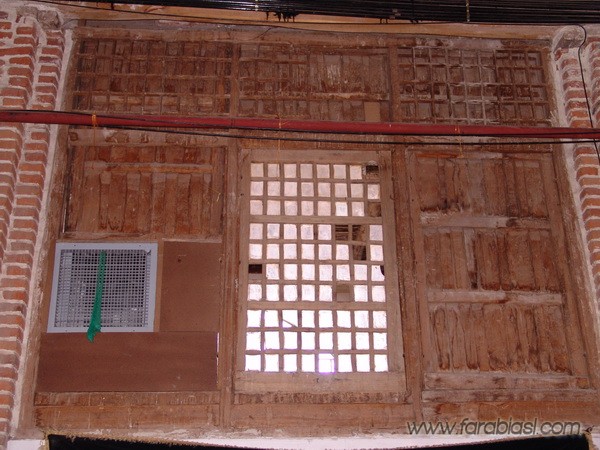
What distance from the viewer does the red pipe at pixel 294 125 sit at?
4.90m

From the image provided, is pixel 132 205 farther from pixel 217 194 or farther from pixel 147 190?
pixel 217 194

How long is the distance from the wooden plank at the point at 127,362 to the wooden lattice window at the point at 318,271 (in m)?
0.29

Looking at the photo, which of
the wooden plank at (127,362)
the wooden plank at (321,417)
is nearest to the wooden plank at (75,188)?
the wooden plank at (127,362)

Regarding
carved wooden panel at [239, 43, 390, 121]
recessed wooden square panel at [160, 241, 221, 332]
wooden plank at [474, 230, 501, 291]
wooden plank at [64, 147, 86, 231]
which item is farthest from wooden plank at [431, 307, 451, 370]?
wooden plank at [64, 147, 86, 231]

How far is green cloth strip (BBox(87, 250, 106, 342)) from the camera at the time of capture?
15.3ft

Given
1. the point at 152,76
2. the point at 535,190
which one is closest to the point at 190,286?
the point at 152,76

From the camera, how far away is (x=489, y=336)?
483 centimetres

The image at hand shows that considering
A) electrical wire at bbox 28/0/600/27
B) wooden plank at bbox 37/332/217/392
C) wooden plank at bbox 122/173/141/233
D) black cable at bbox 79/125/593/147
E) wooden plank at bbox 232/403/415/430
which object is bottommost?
wooden plank at bbox 232/403/415/430

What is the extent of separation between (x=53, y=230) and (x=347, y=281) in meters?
2.07

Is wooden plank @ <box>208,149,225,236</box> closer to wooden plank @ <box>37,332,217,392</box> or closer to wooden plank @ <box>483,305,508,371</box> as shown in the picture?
wooden plank @ <box>37,332,217,392</box>

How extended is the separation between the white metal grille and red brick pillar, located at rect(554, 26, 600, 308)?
3.08 meters

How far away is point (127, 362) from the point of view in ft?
15.2

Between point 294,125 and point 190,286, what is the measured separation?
132cm

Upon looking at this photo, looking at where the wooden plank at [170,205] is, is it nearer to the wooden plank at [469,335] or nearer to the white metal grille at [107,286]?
the white metal grille at [107,286]
